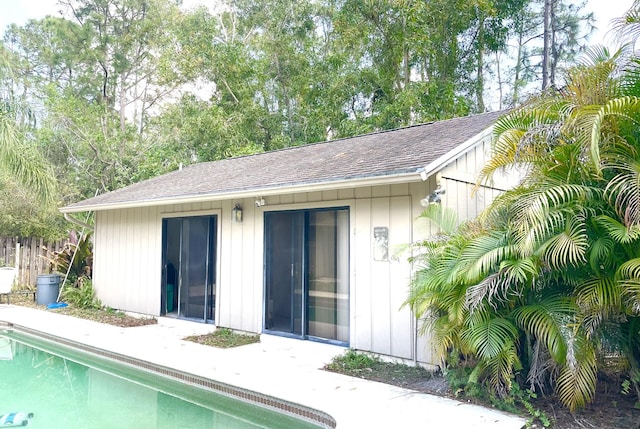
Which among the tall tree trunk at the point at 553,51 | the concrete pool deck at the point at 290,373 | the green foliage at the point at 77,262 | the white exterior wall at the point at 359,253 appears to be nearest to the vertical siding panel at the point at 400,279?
the white exterior wall at the point at 359,253

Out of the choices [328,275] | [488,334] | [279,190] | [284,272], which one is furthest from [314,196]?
[488,334]

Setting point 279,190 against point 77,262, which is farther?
point 77,262

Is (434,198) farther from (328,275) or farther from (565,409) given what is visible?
(565,409)

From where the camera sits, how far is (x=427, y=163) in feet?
18.3

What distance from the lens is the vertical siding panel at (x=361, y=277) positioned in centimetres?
641

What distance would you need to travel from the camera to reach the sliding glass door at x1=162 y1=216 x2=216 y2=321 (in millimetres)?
8844

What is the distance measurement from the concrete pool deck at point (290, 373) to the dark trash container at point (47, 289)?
93.1 inches

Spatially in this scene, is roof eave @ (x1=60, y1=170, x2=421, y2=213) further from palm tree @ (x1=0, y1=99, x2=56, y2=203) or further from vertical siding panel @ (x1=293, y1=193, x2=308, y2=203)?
palm tree @ (x1=0, y1=99, x2=56, y2=203)

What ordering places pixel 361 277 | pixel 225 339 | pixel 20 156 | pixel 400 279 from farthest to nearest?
pixel 20 156
pixel 225 339
pixel 361 277
pixel 400 279

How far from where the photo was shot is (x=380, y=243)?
20.9 feet

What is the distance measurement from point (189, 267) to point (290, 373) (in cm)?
404

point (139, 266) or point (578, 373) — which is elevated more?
point (139, 266)

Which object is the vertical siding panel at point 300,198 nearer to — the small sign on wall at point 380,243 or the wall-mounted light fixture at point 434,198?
the small sign on wall at point 380,243

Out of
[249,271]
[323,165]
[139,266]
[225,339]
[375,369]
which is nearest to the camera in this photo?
[375,369]
